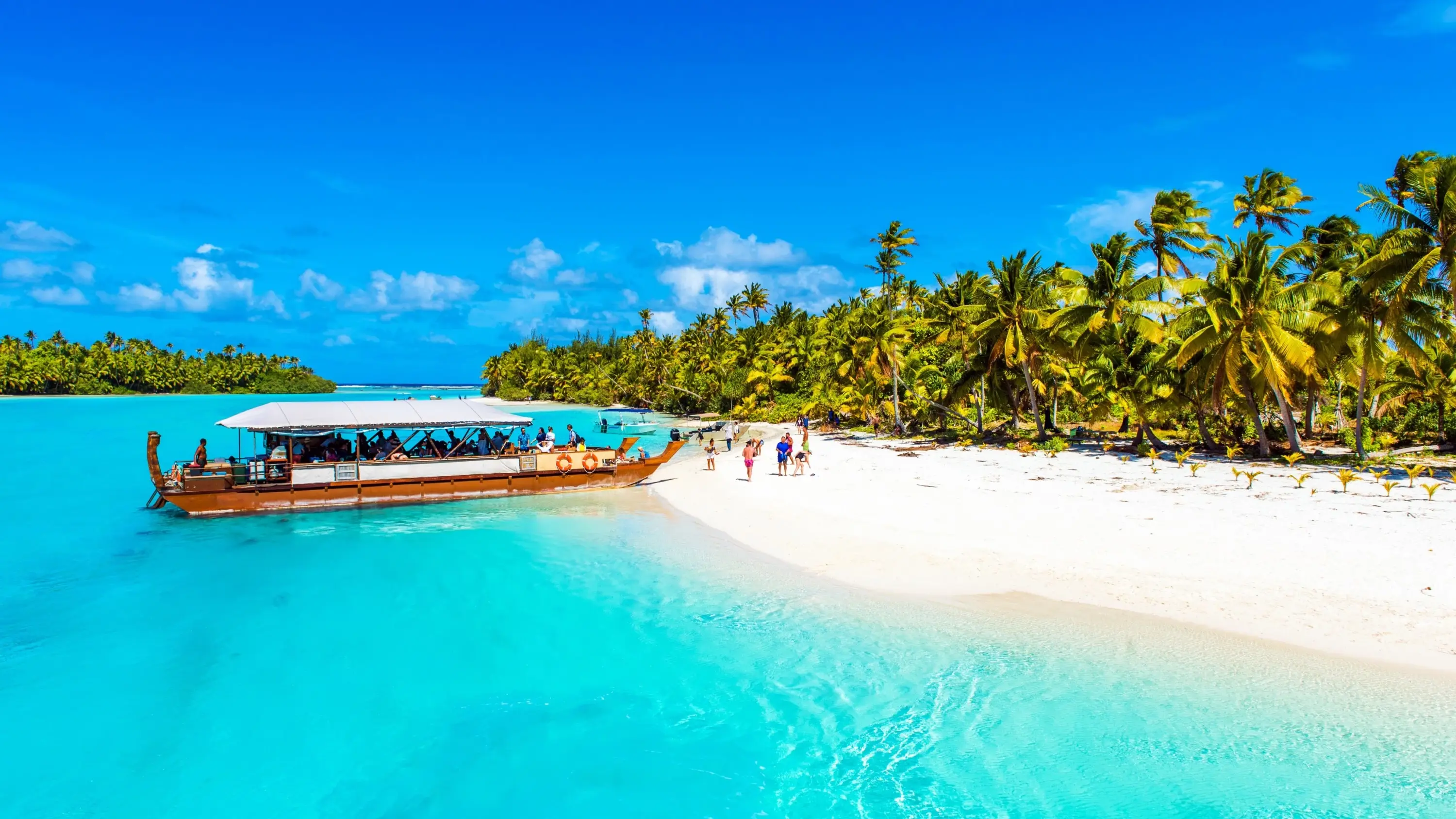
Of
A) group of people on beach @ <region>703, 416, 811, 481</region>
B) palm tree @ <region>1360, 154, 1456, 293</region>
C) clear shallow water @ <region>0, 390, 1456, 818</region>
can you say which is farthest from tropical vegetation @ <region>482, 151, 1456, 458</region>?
clear shallow water @ <region>0, 390, 1456, 818</region>

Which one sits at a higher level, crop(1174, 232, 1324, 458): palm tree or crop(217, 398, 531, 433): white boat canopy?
crop(1174, 232, 1324, 458): palm tree

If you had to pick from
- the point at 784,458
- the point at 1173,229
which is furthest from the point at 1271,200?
the point at 784,458

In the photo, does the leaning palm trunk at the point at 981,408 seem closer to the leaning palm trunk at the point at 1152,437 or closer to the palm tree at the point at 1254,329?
the leaning palm trunk at the point at 1152,437

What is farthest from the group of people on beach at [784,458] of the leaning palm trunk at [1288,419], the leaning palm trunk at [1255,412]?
the leaning palm trunk at [1288,419]

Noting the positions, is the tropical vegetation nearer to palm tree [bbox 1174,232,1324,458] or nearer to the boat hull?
palm tree [bbox 1174,232,1324,458]

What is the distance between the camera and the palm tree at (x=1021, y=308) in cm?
2741

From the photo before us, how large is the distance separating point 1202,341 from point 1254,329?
1.29 m

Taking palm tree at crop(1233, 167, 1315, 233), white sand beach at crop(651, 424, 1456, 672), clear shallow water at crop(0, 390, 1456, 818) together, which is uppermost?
palm tree at crop(1233, 167, 1315, 233)

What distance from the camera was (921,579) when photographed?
38.7 feet

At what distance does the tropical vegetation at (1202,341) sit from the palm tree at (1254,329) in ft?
0.18

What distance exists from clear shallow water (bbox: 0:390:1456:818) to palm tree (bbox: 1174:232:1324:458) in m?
15.2

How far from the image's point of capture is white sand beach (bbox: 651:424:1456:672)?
922cm

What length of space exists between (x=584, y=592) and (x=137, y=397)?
467 feet

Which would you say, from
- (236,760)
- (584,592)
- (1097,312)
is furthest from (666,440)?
(236,760)
